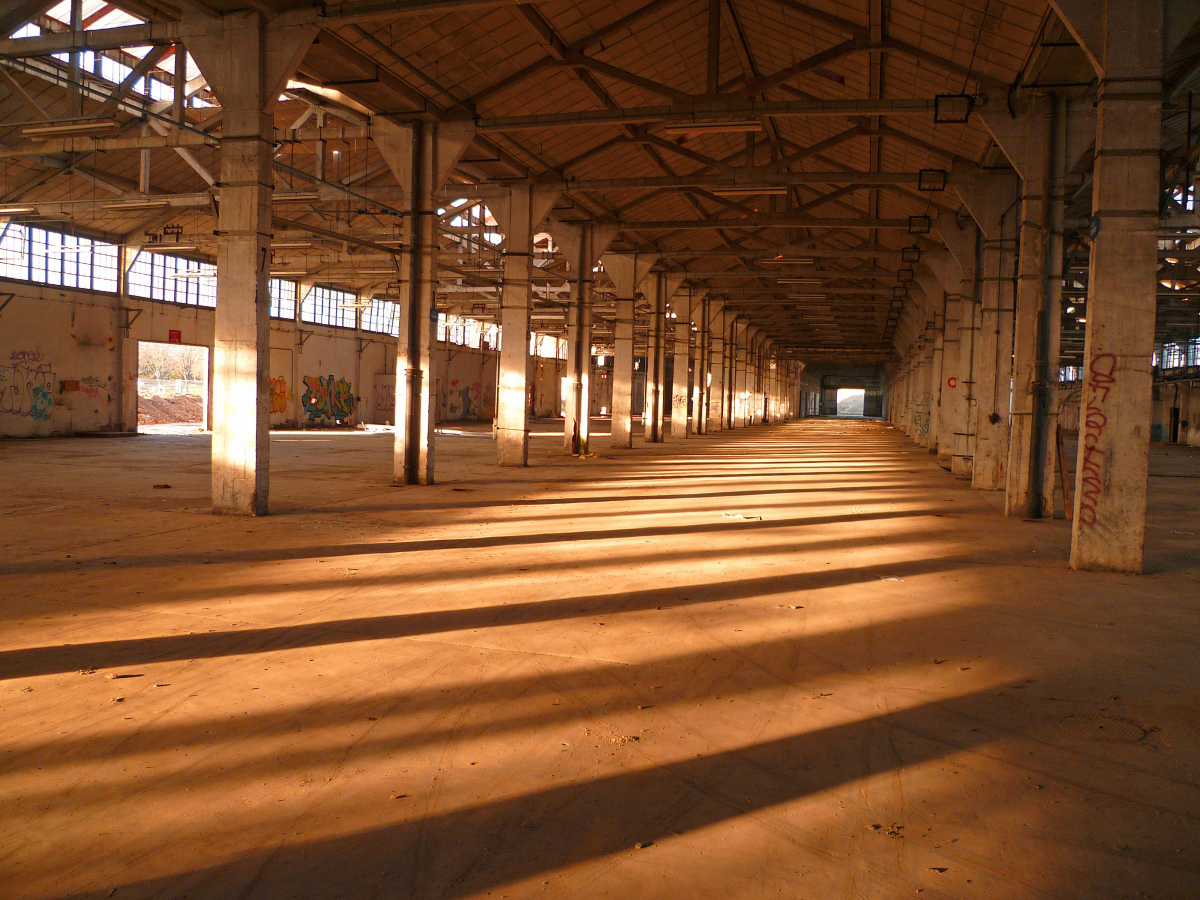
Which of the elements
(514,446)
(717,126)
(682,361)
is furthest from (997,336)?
(682,361)

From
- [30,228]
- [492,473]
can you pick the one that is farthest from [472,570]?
[30,228]

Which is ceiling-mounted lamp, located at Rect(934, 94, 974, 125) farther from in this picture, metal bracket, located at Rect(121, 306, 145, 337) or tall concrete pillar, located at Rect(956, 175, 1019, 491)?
metal bracket, located at Rect(121, 306, 145, 337)

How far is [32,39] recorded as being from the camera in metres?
12.6

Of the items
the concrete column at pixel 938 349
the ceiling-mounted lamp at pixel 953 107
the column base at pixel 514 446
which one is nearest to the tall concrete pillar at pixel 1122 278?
the ceiling-mounted lamp at pixel 953 107

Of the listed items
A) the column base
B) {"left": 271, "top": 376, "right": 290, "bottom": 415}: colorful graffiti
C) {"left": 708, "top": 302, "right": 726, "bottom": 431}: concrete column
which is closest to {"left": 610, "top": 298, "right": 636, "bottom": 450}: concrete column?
the column base

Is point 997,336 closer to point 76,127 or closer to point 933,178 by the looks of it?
point 933,178

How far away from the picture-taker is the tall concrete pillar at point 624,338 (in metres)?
28.9

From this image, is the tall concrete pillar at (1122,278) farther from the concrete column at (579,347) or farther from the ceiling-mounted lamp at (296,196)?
the ceiling-mounted lamp at (296,196)

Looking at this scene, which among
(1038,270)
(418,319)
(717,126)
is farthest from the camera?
(418,319)

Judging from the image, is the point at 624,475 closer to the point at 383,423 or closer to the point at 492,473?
the point at 492,473

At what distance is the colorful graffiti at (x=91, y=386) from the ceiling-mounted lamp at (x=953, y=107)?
1088 inches

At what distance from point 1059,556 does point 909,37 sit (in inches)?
344

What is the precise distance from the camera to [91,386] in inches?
1124

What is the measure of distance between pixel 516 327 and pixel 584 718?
16269 mm
